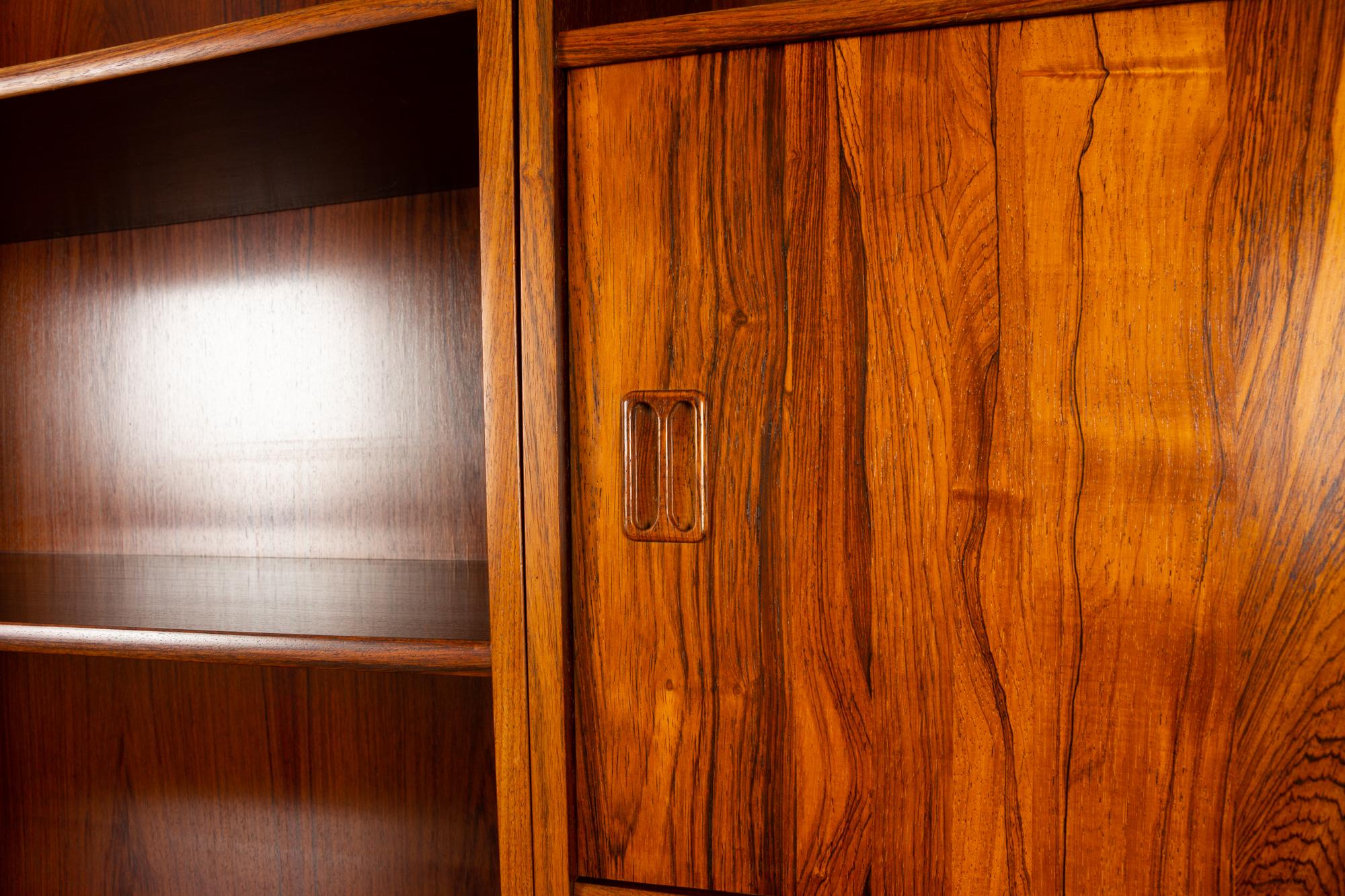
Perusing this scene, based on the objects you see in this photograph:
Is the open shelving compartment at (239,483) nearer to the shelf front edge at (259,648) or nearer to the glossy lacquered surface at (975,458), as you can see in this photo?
the shelf front edge at (259,648)

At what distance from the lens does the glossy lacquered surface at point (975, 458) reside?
52 cm

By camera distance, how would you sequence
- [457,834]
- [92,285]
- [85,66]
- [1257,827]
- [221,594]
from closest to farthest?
[1257,827], [85,66], [221,594], [457,834], [92,285]

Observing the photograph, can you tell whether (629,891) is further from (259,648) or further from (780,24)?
(780,24)

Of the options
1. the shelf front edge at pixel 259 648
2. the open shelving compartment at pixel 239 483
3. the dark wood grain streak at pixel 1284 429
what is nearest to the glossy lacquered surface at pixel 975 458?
the dark wood grain streak at pixel 1284 429

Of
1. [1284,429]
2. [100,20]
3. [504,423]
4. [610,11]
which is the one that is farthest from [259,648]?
[100,20]

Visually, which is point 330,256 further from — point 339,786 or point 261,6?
point 339,786

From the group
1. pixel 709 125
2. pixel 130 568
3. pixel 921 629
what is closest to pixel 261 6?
pixel 130 568

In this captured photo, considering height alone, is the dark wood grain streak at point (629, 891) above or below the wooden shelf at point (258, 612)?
below

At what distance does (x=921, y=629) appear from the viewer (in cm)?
58

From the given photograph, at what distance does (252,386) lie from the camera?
1.14m

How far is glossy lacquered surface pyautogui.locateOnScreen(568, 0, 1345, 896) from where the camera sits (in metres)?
0.52

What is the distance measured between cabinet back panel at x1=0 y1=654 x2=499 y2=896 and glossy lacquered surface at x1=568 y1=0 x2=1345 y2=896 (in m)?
0.50

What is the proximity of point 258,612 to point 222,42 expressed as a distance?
492 mm

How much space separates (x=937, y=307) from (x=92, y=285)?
115 cm
